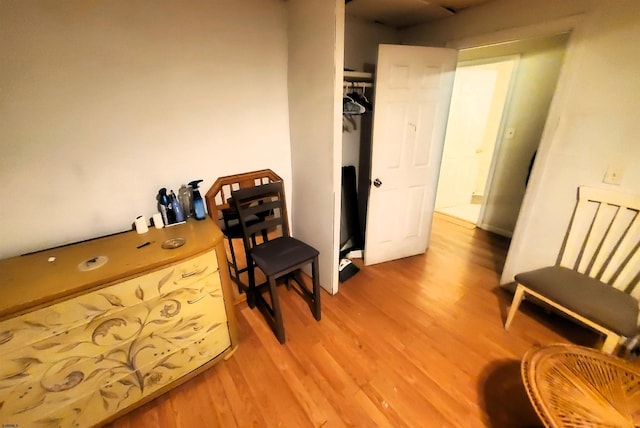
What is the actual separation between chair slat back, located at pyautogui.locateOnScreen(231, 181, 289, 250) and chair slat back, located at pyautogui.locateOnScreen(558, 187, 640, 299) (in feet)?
6.84

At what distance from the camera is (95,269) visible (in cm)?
117

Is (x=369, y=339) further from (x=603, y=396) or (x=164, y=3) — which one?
(x=164, y=3)

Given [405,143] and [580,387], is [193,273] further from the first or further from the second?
[405,143]

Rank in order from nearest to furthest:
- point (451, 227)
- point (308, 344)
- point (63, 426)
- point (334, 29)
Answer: point (63, 426) < point (334, 29) < point (308, 344) < point (451, 227)

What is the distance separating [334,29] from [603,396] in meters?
2.24

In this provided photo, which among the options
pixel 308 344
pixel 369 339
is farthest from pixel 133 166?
pixel 369 339

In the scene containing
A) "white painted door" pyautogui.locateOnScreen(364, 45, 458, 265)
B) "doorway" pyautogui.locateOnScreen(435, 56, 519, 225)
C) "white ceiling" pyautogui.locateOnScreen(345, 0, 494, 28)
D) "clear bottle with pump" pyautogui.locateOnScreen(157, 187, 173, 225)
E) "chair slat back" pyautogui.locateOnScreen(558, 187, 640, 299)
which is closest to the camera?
"chair slat back" pyautogui.locateOnScreen(558, 187, 640, 299)

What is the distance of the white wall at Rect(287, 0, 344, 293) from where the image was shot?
163 cm

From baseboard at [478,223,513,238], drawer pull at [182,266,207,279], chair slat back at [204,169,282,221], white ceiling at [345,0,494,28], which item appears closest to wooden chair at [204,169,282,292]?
chair slat back at [204,169,282,221]

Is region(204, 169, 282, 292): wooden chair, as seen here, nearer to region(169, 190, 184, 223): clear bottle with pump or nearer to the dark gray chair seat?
region(169, 190, 184, 223): clear bottle with pump

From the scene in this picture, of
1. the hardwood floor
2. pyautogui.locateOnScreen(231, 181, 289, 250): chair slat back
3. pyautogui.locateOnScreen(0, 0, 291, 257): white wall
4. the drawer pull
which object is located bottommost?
the hardwood floor

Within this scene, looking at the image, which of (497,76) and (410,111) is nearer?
(410,111)

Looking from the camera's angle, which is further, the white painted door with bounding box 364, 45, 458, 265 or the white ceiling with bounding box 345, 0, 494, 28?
the white painted door with bounding box 364, 45, 458, 265

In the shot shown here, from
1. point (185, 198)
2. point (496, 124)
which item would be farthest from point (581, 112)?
point (185, 198)
